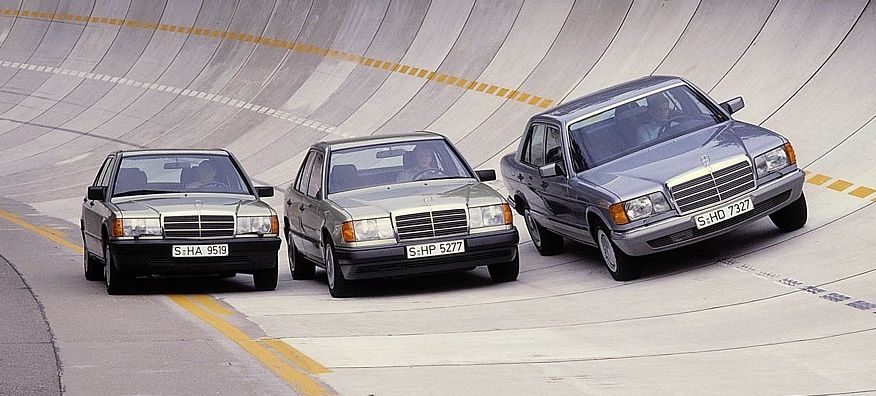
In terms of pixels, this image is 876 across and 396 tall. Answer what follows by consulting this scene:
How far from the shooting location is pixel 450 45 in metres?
28.0

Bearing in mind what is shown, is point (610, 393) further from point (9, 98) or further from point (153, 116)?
point (9, 98)

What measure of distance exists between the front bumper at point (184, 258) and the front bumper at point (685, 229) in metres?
3.26

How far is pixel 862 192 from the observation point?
47.6 ft

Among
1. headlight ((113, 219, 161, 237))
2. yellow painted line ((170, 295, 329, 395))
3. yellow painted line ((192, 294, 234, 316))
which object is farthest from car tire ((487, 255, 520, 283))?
headlight ((113, 219, 161, 237))

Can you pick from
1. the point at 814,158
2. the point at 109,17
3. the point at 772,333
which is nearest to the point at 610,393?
the point at 772,333

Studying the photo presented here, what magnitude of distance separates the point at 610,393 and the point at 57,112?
28.1m

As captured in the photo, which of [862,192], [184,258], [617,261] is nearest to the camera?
[617,261]

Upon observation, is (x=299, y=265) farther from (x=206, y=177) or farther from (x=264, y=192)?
(x=206, y=177)

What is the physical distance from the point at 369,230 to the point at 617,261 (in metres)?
2.17

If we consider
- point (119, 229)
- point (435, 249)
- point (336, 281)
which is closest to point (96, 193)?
point (119, 229)

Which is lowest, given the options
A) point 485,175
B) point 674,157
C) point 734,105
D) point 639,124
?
point 485,175

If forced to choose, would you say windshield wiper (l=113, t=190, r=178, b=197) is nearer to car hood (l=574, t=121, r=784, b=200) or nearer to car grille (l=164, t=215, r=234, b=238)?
car grille (l=164, t=215, r=234, b=238)

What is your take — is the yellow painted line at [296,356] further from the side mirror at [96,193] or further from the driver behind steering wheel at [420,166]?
the side mirror at [96,193]

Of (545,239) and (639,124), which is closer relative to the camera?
(639,124)
